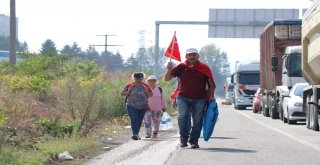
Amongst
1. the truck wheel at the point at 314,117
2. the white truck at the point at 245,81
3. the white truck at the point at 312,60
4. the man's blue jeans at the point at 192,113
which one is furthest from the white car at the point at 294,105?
the white truck at the point at 245,81

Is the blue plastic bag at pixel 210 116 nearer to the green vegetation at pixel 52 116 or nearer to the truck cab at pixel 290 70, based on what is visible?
the green vegetation at pixel 52 116

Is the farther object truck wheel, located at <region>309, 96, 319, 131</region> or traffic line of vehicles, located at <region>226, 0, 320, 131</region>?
truck wheel, located at <region>309, 96, 319, 131</region>

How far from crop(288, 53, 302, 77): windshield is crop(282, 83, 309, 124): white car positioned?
2.55 ft

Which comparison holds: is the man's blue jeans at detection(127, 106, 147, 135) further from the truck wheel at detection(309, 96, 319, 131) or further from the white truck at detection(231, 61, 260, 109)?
the white truck at detection(231, 61, 260, 109)

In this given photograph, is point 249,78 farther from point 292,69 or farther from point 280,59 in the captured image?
point 292,69

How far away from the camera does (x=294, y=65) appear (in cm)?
3234

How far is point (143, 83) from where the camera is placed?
21344mm

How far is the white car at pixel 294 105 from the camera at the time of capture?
1184 inches

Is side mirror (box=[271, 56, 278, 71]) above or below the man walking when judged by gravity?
above

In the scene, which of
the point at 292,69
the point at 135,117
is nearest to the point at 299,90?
the point at 292,69

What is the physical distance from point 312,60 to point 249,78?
98.4 feet

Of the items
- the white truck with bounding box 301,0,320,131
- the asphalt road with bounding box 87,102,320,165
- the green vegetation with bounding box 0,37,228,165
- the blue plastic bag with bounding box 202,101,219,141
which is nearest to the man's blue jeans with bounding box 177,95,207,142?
the blue plastic bag with bounding box 202,101,219,141

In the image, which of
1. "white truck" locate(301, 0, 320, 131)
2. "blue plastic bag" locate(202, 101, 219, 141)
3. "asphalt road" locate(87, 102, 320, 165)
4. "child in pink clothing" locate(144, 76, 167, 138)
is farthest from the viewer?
"white truck" locate(301, 0, 320, 131)

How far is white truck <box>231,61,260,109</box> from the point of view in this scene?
175ft
